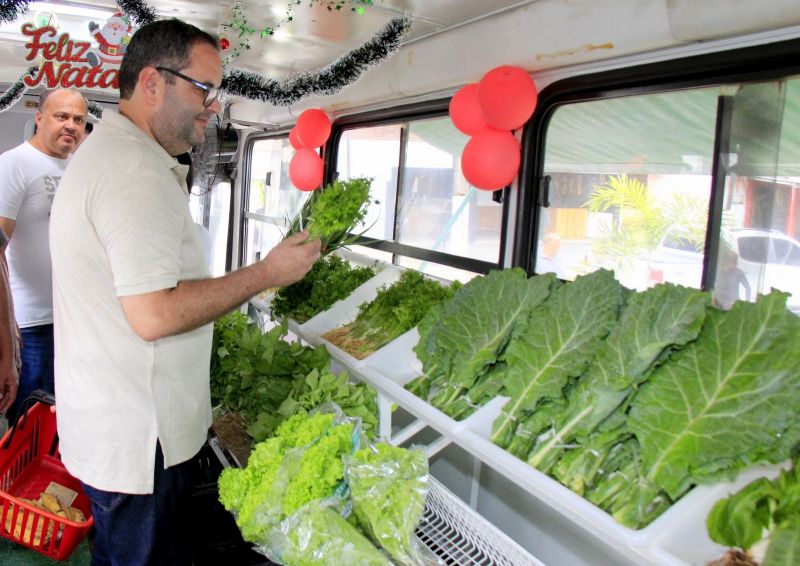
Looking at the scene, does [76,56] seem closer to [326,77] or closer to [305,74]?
[305,74]

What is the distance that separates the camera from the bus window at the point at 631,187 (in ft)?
9.78

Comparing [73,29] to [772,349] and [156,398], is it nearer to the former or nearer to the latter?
[156,398]

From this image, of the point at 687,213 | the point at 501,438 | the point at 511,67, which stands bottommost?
the point at 501,438

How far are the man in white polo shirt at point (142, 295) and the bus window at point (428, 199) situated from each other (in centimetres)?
262

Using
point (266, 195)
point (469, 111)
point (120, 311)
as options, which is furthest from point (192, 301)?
point (266, 195)

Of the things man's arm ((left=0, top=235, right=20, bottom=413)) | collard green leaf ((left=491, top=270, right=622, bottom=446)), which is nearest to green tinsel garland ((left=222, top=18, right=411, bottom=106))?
man's arm ((left=0, top=235, right=20, bottom=413))

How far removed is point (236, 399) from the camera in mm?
2914

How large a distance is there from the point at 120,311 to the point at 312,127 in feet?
12.9

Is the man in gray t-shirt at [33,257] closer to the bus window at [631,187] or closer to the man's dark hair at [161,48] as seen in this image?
the man's dark hair at [161,48]

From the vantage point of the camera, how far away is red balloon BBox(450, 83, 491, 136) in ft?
11.2

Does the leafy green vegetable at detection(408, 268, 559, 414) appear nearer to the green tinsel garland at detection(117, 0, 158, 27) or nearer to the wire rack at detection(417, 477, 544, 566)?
the wire rack at detection(417, 477, 544, 566)

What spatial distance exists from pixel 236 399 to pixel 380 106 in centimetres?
305

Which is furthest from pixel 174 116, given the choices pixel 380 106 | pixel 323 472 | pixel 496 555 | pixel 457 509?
pixel 380 106

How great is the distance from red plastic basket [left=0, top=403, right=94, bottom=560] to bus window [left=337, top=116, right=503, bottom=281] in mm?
2545
